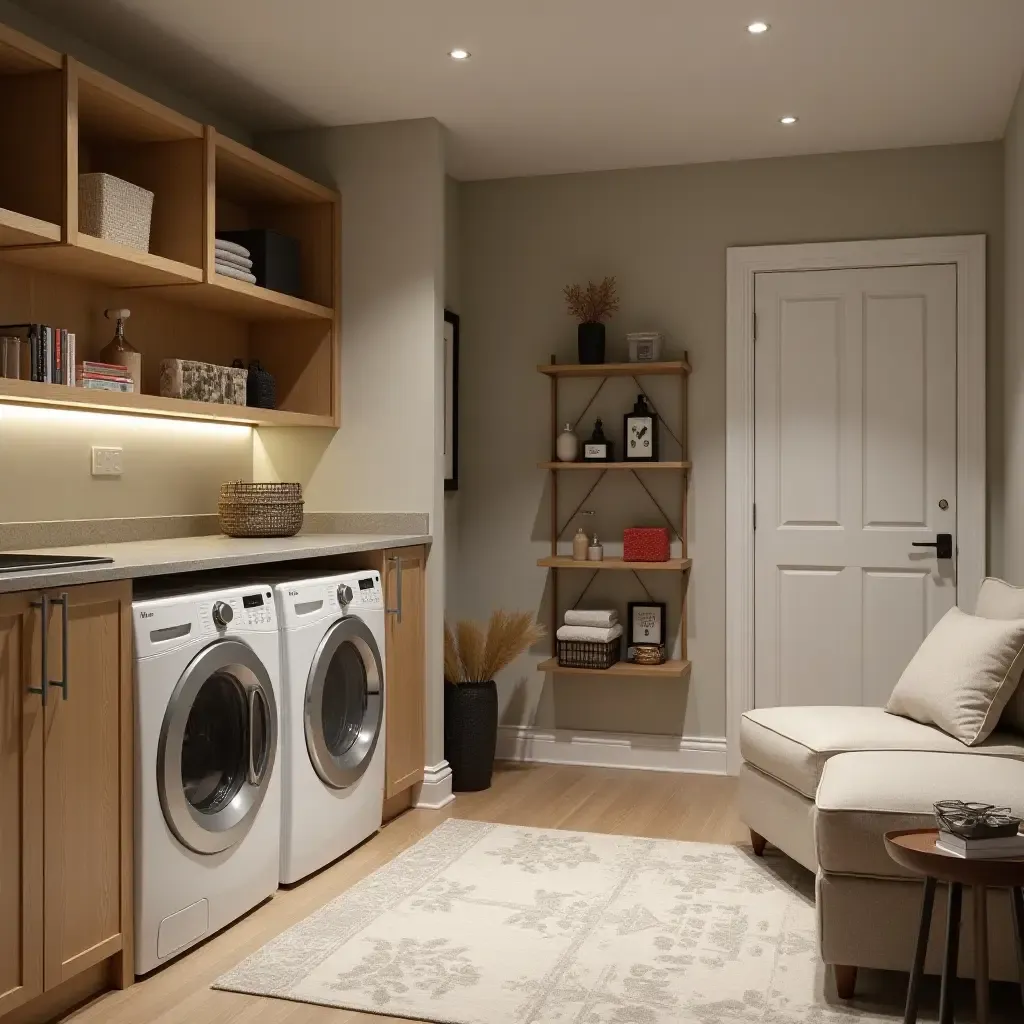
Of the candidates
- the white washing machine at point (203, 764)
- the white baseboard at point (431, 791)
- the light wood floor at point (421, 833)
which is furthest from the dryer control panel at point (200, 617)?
the white baseboard at point (431, 791)

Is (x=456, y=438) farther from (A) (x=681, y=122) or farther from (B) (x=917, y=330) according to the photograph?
(B) (x=917, y=330)

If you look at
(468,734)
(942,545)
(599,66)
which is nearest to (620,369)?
(599,66)

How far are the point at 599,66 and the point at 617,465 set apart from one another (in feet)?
5.24

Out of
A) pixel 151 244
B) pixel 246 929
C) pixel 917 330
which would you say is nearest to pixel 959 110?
pixel 917 330

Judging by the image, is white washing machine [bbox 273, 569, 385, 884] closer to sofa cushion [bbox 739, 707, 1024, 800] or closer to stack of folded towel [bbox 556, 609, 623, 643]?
stack of folded towel [bbox 556, 609, 623, 643]

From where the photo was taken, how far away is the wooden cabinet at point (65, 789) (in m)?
2.31

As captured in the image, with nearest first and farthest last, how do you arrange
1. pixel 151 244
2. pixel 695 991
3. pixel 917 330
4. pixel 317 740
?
1. pixel 695 991
2. pixel 317 740
3. pixel 151 244
4. pixel 917 330

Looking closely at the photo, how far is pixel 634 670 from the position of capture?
464cm

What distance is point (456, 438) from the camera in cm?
507

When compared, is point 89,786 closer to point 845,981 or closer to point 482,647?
point 845,981

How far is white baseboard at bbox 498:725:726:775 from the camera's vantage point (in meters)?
4.83

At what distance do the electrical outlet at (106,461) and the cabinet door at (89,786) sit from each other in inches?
44.7

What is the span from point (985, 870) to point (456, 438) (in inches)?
132

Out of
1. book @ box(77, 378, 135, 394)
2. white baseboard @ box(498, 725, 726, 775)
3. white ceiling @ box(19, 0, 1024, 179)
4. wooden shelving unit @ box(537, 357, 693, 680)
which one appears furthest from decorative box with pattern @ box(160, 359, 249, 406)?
white baseboard @ box(498, 725, 726, 775)
